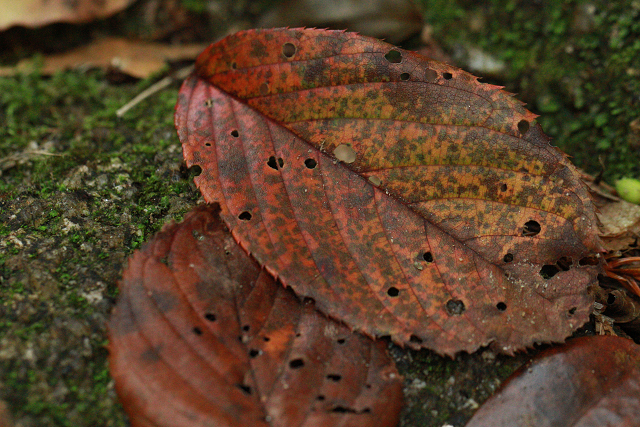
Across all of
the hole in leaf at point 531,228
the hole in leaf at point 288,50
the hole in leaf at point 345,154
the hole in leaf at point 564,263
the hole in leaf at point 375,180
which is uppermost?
the hole in leaf at point 288,50

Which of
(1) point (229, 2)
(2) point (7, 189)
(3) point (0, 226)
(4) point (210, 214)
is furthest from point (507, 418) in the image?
(1) point (229, 2)

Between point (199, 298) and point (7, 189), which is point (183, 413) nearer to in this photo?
point (199, 298)

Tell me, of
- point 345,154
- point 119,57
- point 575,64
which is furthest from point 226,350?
point 575,64

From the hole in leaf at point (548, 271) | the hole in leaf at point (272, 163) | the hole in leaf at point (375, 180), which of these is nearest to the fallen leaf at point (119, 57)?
the hole in leaf at point (272, 163)

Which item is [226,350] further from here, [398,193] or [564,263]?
[564,263]

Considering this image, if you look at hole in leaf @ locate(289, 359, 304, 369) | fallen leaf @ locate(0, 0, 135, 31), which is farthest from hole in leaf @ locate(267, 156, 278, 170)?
fallen leaf @ locate(0, 0, 135, 31)

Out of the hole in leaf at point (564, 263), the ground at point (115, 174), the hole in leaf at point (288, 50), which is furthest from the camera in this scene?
the hole in leaf at point (288, 50)

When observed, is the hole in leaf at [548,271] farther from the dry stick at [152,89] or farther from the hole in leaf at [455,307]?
the dry stick at [152,89]
